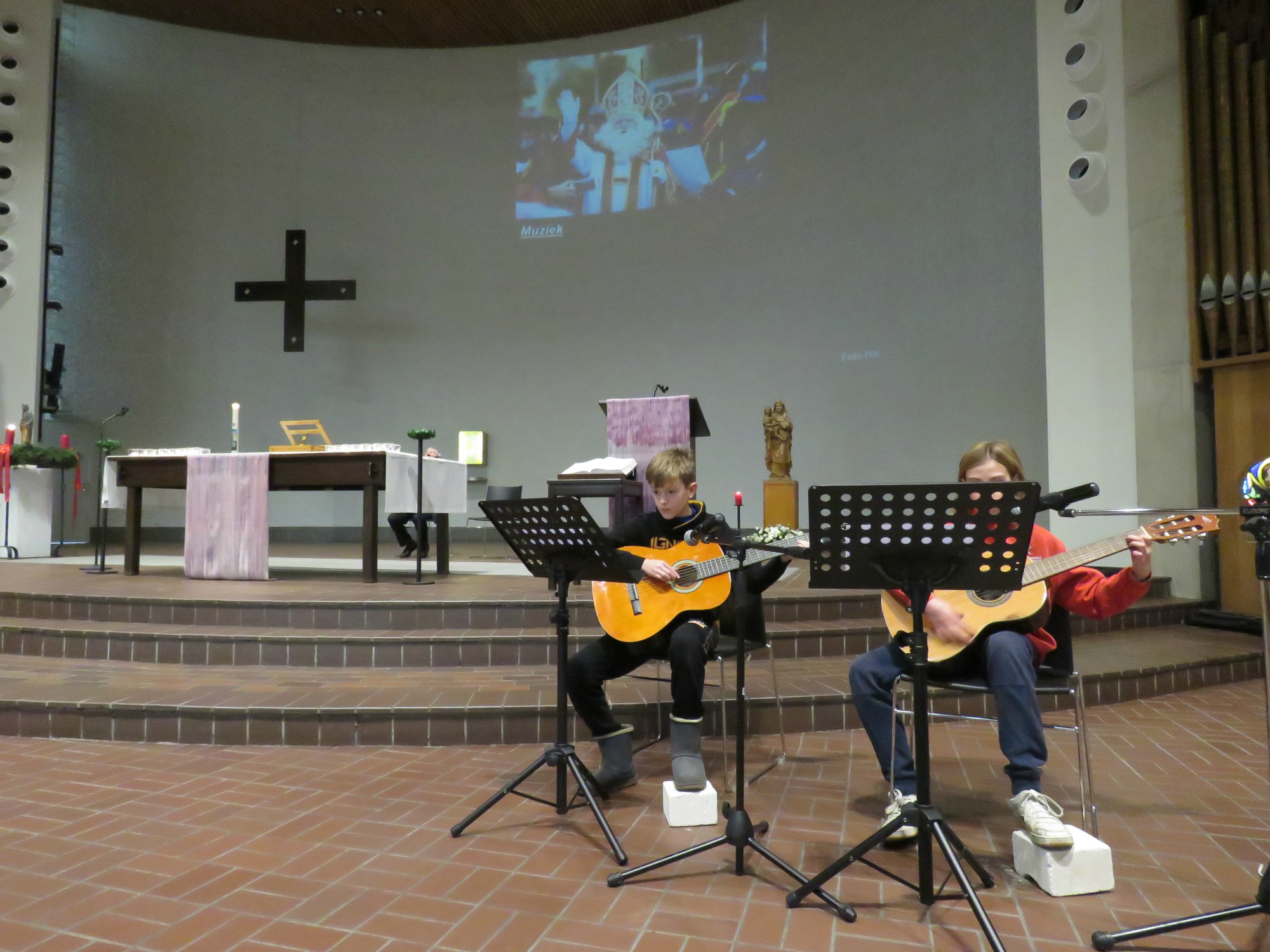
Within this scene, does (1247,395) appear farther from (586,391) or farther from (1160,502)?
(586,391)

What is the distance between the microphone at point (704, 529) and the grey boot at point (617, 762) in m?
0.75

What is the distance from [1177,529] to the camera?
218 centimetres

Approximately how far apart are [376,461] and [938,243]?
20.0 ft

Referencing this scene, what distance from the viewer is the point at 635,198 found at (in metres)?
9.80

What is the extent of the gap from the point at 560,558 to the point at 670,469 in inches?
23.6

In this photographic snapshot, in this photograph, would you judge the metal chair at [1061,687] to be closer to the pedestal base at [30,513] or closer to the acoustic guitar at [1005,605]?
the acoustic guitar at [1005,605]

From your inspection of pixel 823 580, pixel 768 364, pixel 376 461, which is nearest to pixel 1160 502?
pixel 768 364

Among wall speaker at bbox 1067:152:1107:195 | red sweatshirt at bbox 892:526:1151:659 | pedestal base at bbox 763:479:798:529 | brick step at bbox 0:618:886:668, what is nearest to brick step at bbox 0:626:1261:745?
brick step at bbox 0:618:886:668

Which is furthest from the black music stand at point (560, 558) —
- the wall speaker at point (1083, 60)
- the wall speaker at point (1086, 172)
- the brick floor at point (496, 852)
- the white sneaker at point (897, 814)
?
the wall speaker at point (1083, 60)

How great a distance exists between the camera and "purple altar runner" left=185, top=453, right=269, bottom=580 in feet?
19.1

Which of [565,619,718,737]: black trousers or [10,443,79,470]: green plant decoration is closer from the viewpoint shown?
[565,619,718,737]: black trousers

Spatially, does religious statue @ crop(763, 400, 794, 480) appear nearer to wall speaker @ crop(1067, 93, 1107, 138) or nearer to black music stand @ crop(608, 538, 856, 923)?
wall speaker @ crop(1067, 93, 1107, 138)

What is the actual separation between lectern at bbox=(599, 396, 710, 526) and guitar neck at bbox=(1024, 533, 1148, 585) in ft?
11.0

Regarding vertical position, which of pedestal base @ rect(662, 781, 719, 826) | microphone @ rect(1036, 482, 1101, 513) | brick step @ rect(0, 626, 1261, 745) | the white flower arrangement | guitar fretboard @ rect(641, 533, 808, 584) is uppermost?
microphone @ rect(1036, 482, 1101, 513)
